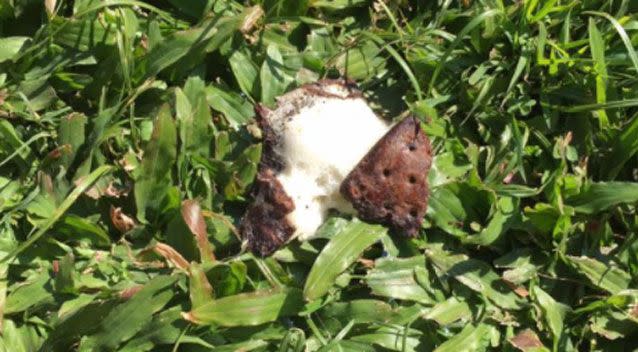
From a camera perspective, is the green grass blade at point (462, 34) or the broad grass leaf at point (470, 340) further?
the green grass blade at point (462, 34)

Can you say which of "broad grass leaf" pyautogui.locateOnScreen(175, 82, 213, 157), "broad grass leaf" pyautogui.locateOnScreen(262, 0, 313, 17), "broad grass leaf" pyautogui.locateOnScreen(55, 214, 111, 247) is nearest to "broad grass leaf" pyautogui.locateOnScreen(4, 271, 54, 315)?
"broad grass leaf" pyautogui.locateOnScreen(55, 214, 111, 247)

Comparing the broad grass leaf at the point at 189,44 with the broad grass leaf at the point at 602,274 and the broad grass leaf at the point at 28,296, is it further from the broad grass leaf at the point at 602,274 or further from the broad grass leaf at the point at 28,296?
the broad grass leaf at the point at 602,274

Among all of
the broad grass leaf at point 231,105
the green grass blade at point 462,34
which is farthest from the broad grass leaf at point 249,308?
the green grass blade at point 462,34

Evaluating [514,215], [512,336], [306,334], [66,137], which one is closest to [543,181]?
[514,215]

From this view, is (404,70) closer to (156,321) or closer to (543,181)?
(543,181)

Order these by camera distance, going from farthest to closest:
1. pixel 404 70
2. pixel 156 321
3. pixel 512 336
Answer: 1. pixel 404 70
2. pixel 512 336
3. pixel 156 321

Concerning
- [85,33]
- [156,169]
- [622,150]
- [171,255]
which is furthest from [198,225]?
[622,150]
